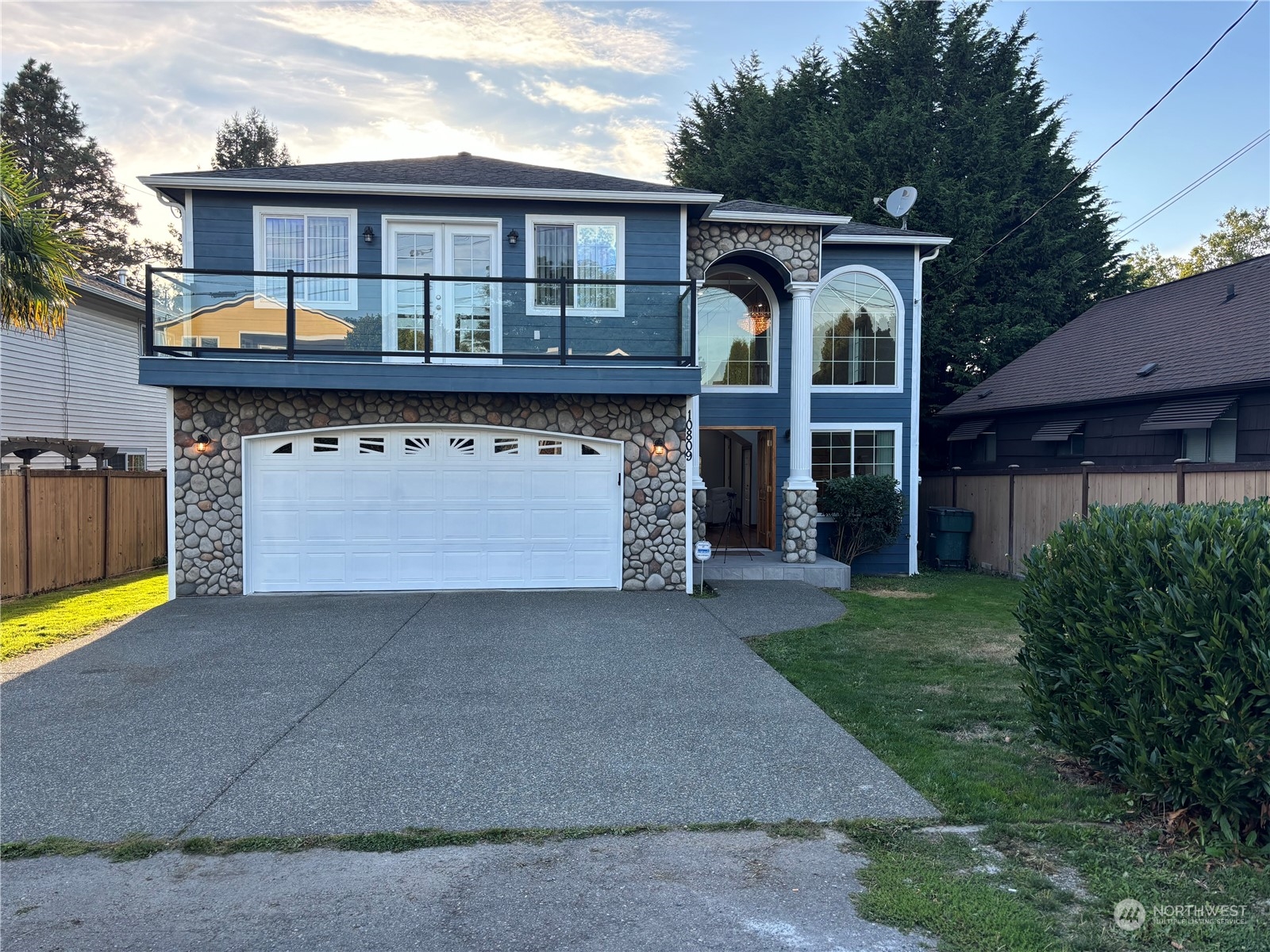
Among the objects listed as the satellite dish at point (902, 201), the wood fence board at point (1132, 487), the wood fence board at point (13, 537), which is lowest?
the wood fence board at point (13, 537)

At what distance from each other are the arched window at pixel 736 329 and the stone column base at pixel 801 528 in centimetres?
242

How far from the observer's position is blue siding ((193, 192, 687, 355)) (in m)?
10.7

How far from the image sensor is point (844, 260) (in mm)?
14070

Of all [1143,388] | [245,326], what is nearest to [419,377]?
[245,326]

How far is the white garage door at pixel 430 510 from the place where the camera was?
420 inches

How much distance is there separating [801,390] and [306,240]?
7.71 metres

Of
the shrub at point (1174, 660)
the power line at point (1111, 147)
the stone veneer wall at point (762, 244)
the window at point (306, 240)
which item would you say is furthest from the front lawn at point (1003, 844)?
the power line at point (1111, 147)

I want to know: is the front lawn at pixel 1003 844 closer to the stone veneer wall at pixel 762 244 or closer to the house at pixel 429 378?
the house at pixel 429 378

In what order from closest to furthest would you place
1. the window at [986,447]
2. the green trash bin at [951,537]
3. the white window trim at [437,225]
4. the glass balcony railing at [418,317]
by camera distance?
the glass balcony railing at [418,317] < the white window trim at [437,225] < the green trash bin at [951,537] < the window at [986,447]

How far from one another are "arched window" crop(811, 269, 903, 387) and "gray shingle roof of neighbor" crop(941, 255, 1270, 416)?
323 centimetres

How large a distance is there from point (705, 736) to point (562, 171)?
9825 mm

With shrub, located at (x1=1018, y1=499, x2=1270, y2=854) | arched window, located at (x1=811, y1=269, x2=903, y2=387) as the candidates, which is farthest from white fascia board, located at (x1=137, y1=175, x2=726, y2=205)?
shrub, located at (x1=1018, y1=499, x2=1270, y2=854)

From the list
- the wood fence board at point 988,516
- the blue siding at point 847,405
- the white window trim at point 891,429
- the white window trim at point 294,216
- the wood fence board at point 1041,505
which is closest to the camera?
the white window trim at point 294,216

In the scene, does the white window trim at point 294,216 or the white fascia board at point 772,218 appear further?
the white fascia board at point 772,218
